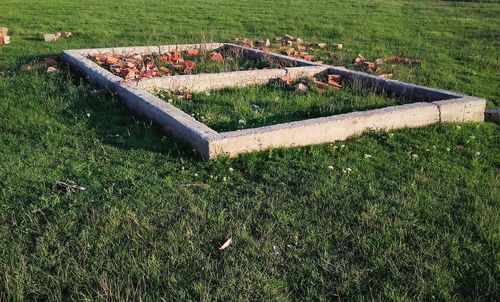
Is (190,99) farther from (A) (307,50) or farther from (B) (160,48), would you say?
(A) (307,50)

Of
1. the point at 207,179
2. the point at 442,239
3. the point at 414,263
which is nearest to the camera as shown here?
the point at 414,263

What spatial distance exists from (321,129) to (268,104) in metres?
1.50

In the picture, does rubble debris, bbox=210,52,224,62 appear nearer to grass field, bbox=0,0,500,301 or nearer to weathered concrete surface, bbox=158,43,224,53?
weathered concrete surface, bbox=158,43,224,53

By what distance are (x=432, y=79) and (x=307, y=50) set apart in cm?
338

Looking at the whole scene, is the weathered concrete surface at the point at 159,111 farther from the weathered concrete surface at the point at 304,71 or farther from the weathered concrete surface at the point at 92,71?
the weathered concrete surface at the point at 304,71

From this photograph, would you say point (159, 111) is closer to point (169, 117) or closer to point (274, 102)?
point (169, 117)

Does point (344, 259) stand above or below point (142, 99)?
below

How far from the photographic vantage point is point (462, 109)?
6625mm

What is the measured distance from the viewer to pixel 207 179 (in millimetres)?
4609

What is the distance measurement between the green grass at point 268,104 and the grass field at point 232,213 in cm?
77

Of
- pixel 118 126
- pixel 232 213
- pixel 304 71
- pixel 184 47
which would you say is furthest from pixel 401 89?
pixel 184 47

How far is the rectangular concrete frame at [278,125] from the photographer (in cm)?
511

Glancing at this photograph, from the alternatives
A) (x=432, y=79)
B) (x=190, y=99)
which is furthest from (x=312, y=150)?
(x=432, y=79)

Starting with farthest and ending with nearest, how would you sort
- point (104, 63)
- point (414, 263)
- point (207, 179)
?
point (104, 63) < point (207, 179) < point (414, 263)
